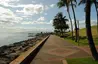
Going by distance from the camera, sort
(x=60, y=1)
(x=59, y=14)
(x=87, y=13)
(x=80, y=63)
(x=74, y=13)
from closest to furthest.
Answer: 1. (x=80, y=63)
2. (x=87, y=13)
3. (x=74, y=13)
4. (x=60, y=1)
5. (x=59, y=14)

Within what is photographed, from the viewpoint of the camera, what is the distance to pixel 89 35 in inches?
480

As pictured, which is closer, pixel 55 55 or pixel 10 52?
pixel 55 55

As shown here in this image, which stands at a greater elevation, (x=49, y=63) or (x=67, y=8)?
(x=67, y=8)

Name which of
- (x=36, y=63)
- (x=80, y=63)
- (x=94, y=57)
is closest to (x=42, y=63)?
(x=36, y=63)

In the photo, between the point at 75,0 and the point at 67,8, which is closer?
the point at 75,0

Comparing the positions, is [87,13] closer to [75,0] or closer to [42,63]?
[42,63]

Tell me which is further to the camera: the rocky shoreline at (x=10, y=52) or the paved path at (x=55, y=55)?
the rocky shoreline at (x=10, y=52)

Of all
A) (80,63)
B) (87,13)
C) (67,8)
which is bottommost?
(80,63)

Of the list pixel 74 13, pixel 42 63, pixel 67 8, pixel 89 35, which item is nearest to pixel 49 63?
pixel 42 63

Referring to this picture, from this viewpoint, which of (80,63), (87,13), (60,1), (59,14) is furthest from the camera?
(59,14)

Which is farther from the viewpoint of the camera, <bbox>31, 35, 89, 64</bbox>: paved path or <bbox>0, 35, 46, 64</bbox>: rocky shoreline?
<bbox>0, 35, 46, 64</bbox>: rocky shoreline

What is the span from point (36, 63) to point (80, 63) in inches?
103

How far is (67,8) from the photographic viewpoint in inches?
1943

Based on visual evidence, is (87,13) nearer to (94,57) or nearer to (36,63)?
(94,57)
